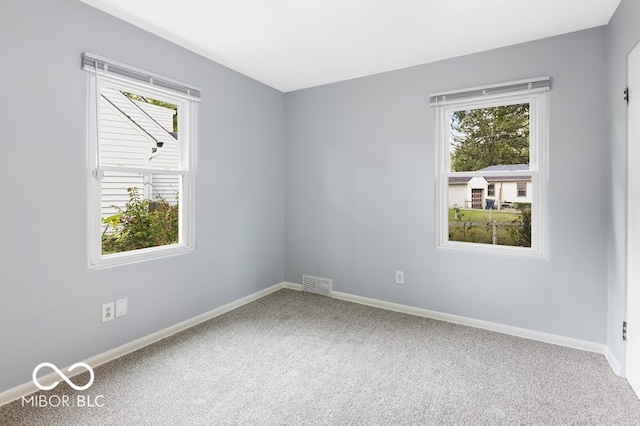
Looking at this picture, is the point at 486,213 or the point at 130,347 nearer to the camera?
the point at 130,347

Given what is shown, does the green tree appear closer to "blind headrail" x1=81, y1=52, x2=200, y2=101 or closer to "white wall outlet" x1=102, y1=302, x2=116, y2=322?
"blind headrail" x1=81, y1=52, x2=200, y2=101

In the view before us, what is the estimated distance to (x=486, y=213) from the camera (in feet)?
9.93

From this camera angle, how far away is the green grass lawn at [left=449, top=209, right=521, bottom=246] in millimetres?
2923

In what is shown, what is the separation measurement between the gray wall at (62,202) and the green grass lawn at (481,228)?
2370mm

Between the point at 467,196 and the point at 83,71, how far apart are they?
10.5 feet

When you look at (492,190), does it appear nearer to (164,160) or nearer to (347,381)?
(347,381)

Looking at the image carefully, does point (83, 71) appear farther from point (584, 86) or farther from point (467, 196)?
point (584, 86)

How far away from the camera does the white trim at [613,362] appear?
2.18 m

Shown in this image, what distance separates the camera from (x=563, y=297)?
2.62 meters

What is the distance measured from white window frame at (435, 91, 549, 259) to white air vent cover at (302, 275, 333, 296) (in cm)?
135

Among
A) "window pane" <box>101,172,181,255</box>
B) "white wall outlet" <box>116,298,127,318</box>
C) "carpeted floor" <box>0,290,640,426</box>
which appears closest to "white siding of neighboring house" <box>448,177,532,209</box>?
"carpeted floor" <box>0,290,640,426</box>

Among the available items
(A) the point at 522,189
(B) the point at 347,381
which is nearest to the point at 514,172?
(A) the point at 522,189

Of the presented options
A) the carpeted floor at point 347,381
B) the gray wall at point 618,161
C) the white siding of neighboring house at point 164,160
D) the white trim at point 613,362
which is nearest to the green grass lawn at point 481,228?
the gray wall at point 618,161

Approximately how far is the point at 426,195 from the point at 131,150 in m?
2.59
